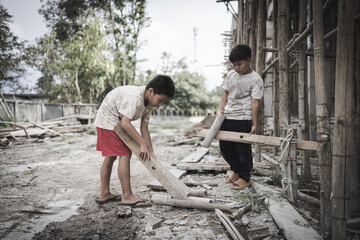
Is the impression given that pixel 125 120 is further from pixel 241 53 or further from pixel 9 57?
pixel 9 57

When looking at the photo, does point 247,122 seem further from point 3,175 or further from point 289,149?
point 3,175

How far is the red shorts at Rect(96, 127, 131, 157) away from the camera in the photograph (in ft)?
7.95

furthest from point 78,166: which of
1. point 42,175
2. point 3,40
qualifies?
point 3,40

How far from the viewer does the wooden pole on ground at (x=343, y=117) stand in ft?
4.76

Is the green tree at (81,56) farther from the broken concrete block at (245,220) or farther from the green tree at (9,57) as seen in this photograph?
the broken concrete block at (245,220)

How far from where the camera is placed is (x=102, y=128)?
2.47 meters

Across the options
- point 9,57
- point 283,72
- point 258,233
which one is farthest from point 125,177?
point 9,57

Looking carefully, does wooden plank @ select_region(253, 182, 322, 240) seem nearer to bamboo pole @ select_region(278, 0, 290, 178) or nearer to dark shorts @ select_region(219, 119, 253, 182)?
dark shorts @ select_region(219, 119, 253, 182)

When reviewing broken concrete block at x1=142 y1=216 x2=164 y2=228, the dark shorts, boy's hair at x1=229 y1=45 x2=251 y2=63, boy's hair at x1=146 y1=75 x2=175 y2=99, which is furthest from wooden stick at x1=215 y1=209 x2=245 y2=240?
boy's hair at x1=229 y1=45 x2=251 y2=63

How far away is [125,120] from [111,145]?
408 millimetres

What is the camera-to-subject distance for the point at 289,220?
6.22 ft

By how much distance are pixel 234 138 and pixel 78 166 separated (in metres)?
3.49

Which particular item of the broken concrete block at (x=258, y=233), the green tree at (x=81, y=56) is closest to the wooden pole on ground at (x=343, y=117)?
the broken concrete block at (x=258, y=233)

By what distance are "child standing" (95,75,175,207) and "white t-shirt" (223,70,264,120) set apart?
41.1 inches
